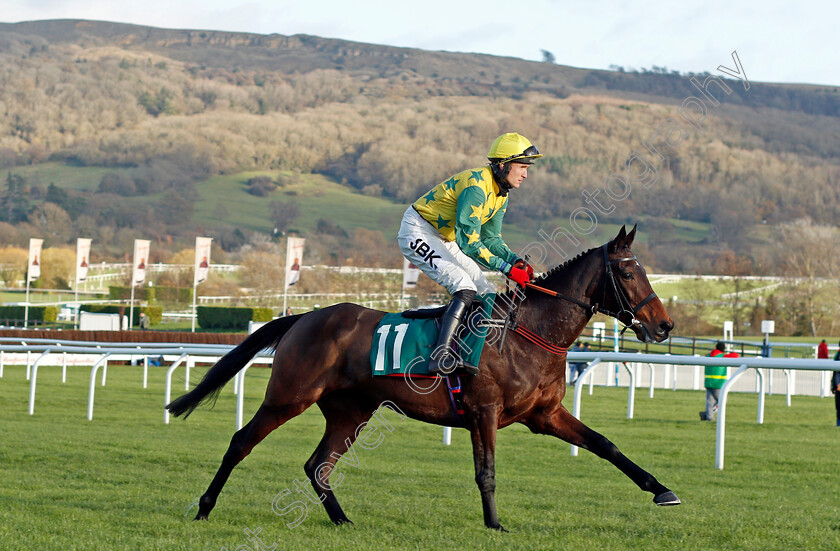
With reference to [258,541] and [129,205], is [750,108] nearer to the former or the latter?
[129,205]

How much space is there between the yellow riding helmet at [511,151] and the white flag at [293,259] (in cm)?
2865

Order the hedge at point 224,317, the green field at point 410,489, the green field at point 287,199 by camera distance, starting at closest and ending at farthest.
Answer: the green field at point 410,489 < the hedge at point 224,317 < the green field at point 287,199

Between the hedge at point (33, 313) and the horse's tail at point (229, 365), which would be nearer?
the horse's tail at point (229, 365)

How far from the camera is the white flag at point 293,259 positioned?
3359 cm

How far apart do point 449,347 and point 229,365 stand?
1.49m

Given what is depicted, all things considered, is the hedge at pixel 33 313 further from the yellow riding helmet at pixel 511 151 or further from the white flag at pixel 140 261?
the yellow riding helmet at pixel 511 151

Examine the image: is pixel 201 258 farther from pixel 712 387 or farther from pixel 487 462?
pixel 487 462

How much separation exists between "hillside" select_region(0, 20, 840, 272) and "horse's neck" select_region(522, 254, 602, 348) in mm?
65056

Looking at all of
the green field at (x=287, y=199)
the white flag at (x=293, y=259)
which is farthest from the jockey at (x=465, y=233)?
the green field at (x=287, y=199)

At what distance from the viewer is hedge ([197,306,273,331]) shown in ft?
130

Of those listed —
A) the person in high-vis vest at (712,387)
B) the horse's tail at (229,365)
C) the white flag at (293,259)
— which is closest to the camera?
the horse's tail at (229,365)

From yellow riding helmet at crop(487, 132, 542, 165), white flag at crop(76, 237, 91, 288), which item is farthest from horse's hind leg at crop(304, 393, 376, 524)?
white flag at crop(76, 237, 91, 288)

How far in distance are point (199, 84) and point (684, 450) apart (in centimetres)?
18938

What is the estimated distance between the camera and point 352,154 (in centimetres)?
15788
